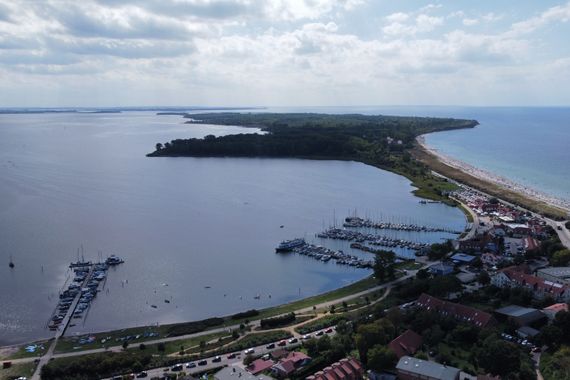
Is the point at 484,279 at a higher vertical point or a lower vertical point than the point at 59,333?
higher

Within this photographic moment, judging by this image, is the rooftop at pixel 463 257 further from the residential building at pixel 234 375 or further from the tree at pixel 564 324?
the residential building at pixel 234 375

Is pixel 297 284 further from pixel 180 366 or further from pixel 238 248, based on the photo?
pixel 180 366

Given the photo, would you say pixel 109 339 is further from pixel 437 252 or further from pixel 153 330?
pixel 437 252

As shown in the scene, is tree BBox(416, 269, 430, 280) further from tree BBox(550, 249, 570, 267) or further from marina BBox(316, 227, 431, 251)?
tree BBox(550, 249, 570, 267)

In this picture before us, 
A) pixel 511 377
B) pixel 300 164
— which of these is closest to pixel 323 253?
pixel 511 377

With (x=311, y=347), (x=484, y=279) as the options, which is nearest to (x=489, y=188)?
(x=484, y=279)

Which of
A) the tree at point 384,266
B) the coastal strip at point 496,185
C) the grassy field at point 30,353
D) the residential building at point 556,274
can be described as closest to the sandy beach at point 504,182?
the coastal strip at point 496,185

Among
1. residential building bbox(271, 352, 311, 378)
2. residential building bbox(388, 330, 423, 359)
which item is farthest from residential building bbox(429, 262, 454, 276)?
residential building bbox(271, 352, 311, 378)
